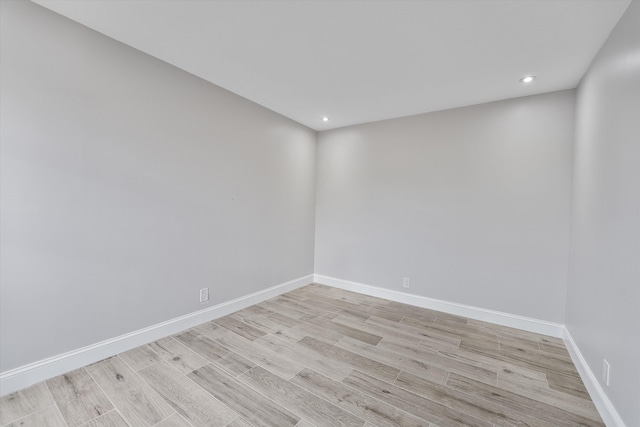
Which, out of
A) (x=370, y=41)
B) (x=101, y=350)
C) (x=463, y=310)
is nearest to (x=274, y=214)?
(x=101, y=350)

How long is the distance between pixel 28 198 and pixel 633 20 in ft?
12.4

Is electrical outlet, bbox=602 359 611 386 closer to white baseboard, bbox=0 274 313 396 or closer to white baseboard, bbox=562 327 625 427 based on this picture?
white baseboard, bbox=562 327 625 427

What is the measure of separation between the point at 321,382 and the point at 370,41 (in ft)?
8.19

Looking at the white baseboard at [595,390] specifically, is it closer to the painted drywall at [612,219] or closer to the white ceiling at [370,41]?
the painted drywall at [612,219]

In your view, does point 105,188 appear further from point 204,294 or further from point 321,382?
point 321,382

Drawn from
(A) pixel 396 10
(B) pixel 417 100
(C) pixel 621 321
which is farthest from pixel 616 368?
(B) pixel 417 100

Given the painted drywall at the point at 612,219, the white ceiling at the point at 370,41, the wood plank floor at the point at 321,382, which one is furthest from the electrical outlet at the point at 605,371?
the white ceiling at the point at 370,41

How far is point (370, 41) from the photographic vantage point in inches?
75.1

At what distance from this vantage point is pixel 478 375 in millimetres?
1988

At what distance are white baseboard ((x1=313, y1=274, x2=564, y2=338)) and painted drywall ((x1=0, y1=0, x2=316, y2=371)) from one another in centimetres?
172

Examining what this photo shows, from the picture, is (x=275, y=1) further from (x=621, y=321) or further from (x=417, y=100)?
(x=621, y=321)

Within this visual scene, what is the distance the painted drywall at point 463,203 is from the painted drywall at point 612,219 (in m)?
0.37

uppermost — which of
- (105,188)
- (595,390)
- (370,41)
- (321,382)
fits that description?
(370,41)

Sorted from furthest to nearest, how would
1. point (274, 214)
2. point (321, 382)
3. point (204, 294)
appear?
point (274, 214), point (204, 294), point (321, 382)
